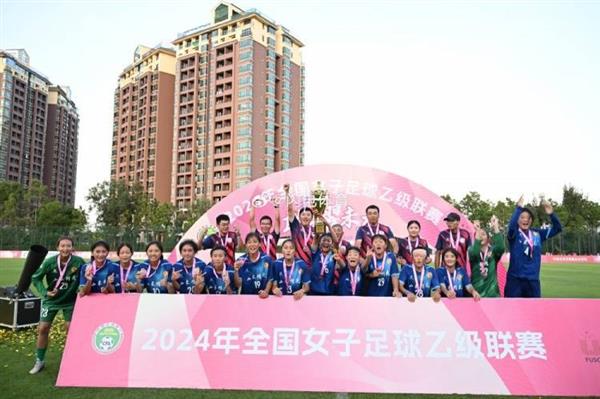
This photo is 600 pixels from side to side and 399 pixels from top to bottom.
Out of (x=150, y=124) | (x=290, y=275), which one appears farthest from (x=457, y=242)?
(x=150, y=124)

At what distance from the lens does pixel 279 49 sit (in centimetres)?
6069

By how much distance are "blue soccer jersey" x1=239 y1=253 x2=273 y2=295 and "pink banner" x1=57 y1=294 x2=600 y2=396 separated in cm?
76

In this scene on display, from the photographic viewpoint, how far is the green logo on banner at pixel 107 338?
176 inches

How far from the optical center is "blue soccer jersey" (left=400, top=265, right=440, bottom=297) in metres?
5.03

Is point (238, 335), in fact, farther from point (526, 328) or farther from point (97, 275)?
point (526, 328)

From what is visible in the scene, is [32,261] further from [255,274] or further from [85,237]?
[85,237]

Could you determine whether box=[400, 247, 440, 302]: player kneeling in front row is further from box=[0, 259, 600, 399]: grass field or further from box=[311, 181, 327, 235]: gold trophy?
box=[311, 181, 327, 235]: gold trophy

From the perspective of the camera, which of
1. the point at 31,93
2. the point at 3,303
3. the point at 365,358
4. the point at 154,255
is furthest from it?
the point at 31,93

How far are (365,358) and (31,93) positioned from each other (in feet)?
312

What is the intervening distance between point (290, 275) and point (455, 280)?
6.62 ft

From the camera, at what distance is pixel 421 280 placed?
5.07 m

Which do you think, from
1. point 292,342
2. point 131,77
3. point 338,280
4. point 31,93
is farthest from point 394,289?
point 31,93

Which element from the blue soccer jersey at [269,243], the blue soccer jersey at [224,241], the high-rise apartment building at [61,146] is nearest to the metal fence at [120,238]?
the blue soccer jersey at [224,241]

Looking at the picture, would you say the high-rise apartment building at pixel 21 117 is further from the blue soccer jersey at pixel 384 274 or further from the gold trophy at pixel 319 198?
the blue soccer jersey at pixel 384 274
